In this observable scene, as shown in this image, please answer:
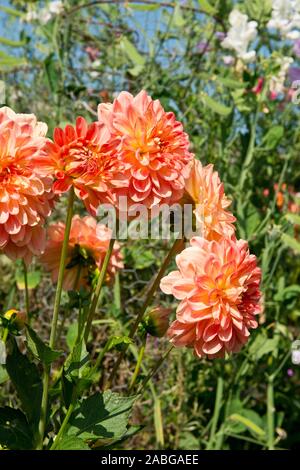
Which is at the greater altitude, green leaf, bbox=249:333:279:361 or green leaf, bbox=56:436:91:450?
green leaf, bbox=249:333:279:361

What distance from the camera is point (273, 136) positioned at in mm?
1777

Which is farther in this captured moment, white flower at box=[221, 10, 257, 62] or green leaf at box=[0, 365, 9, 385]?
white flower at box=[221, 10, 257, 62]

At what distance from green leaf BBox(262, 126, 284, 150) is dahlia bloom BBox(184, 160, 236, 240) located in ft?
2.90

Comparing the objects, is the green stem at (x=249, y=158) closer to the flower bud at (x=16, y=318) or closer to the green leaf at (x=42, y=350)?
the flower bud at (x=16, y=318)

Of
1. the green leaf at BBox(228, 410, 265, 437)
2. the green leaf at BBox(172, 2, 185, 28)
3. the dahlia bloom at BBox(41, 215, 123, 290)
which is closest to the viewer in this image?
the dahlia bloom at BBox(41, 215, 123, 290)

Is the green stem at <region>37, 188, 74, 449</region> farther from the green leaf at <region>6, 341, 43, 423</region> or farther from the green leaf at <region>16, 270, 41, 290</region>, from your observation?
the green leaf at <region>16, 270, 41, 290</region>

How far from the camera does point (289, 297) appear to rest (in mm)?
1819

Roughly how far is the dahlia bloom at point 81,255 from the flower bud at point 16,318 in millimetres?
110

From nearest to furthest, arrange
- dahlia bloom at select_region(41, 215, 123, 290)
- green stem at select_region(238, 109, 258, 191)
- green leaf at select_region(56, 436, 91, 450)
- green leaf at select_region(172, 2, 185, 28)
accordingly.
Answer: green leaf at select_region(56, 436, 91, 450)
dahlia bloom at select_region(41, 215, 123, 290)
green stem at select_region(238, 109, 258, 191)
green leaf at select_region(172, 2, 185, 28)

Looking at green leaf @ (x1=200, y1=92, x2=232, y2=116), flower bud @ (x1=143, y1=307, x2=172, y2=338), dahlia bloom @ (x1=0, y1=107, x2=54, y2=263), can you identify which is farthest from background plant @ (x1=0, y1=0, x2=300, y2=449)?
dahlia bloom @ (x1=0, y1=107, x2=54, y2=263)

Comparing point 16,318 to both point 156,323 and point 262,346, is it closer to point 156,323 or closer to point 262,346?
point 156,323

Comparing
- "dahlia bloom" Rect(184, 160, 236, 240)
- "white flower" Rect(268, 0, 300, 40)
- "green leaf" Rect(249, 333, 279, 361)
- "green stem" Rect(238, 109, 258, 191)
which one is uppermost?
"white flower" Rect(268, 0, 300, 40)

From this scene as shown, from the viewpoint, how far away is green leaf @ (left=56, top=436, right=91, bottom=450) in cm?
79

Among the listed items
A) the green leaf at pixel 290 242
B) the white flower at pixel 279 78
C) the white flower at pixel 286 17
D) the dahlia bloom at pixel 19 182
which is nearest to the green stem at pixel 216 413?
the green leaf at pixel 290 242
